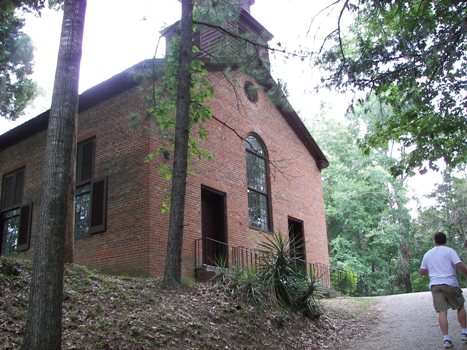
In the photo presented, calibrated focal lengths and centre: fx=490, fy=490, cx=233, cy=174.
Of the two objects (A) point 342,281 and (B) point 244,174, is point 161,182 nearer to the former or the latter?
(B) point 244,174

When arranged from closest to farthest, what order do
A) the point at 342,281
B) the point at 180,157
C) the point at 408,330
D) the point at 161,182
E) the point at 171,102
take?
the point at 408,330 → the point at 180,157 → the point at 171,102 → the point at 161,182 → the point at 342,281

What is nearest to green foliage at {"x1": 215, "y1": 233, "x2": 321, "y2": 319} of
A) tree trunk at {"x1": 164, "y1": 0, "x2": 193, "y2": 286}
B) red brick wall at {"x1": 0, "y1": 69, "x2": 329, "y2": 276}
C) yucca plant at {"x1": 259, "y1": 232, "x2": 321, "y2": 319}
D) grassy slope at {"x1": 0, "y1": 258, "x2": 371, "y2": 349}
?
yucca plant at {"x1": 259, "y1": 232, "x2": 321, "y2": 319}

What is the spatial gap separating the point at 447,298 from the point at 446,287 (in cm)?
16

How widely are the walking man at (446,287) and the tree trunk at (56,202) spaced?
16.0 ft

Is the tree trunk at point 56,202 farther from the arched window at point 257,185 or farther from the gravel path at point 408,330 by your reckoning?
the arched window at point 257,185

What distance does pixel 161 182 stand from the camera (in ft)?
40.7

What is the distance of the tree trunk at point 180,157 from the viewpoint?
8.74 m

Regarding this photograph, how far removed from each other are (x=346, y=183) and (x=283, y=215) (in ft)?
44.0

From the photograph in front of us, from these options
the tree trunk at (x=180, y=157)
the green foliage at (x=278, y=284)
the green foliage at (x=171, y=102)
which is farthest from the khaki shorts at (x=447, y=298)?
the green foliage at (x=171, y=102)

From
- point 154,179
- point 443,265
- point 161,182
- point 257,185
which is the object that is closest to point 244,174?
point 257,185

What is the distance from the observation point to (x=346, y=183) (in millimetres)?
29344

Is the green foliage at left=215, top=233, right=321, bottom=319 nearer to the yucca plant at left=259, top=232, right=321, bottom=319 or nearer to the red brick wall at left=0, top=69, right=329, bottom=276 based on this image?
the yucca plant at left=259, top=232, right=321, bottom=319

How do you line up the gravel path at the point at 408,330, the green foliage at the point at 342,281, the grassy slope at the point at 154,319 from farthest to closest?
the green foliage at the point at 342,281 → the gravel path at the point at 408,330 → the grassy slope at the point at 154,319

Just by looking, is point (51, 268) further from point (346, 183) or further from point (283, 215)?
point (346, 183)
